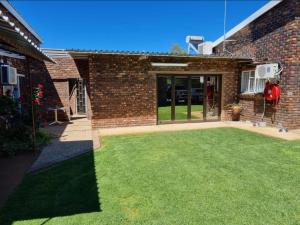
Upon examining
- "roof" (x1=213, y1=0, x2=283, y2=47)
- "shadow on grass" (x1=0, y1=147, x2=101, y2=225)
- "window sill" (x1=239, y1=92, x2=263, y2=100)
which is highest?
"roof" (x1=213, y1=0, x2=283, y2=47)

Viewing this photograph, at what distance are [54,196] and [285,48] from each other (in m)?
9.10

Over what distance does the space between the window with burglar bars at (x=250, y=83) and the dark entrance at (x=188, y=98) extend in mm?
1149

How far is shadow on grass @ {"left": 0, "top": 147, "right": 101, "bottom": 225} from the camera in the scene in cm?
330

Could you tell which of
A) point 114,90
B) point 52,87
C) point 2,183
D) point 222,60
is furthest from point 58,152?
point 222,60

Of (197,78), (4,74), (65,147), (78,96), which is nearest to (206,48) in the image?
(197,78)

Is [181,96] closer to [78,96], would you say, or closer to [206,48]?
[206,48]

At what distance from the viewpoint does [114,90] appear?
9.62 meters

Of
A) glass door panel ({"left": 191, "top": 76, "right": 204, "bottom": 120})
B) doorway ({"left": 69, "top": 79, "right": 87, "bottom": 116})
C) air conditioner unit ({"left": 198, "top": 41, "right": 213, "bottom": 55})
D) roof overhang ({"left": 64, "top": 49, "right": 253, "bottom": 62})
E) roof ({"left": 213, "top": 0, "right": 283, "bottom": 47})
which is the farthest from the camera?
air conditioner unit ({"left": 198, "top": 41, "right": 213, "bottom": 55})

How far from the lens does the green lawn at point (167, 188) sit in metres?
3.18

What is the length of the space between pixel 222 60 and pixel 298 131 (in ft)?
14.5

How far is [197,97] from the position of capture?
36.3 feet

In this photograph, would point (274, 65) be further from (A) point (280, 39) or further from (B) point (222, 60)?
(B) point (222, 60)

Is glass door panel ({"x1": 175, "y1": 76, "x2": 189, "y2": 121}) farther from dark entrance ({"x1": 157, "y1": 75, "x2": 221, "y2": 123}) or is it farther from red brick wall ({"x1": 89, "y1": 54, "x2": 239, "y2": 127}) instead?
red brick wall ({"x1": 89, "y1": 54, "x2": 239, "y2": 127})

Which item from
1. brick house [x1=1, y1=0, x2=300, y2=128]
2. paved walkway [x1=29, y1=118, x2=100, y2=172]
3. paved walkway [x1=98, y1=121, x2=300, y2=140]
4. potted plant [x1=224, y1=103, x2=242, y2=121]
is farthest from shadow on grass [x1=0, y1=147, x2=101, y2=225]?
potted plant [x1=224, y1=103, x2=242, y2=121]
